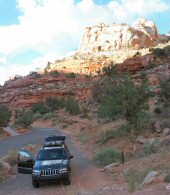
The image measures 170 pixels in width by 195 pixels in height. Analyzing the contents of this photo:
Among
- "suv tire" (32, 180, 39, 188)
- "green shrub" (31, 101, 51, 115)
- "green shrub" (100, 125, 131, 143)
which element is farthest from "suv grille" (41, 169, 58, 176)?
"green shrub" (31, 101, 51, 115)

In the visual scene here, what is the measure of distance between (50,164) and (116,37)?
89732mm

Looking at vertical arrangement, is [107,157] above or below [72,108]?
below

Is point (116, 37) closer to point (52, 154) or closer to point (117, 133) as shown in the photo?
point (117, 133)

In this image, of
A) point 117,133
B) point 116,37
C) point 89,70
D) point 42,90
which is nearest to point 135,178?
point 117,133

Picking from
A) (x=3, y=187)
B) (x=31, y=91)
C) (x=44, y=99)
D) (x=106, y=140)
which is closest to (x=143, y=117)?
(x=106, y=140)

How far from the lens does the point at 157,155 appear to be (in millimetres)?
13031

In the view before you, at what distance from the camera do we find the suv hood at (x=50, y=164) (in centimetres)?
1199

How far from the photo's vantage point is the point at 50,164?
1214 cm

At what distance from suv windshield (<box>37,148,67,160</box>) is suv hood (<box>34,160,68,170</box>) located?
1.54ft

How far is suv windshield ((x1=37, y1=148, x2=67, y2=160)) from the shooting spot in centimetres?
1306

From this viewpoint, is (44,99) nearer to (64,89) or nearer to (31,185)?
(64,89)

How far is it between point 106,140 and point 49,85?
1902 inches

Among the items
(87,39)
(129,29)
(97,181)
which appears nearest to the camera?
(97,181)

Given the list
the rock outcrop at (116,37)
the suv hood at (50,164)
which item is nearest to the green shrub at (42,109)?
the suv hood at (50,164)
